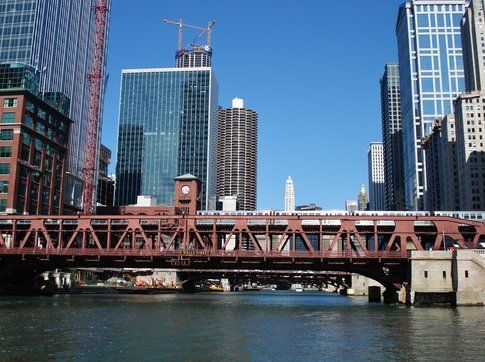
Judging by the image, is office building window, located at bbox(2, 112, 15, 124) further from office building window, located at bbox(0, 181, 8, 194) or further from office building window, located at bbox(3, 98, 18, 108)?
office building window, located at bbox(0, 181, 8, 194)

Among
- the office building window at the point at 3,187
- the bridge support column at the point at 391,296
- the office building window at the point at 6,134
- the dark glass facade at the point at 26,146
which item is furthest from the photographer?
the office building window at the point at 6,134

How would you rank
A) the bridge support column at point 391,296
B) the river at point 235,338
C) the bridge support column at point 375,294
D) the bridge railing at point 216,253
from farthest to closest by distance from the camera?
the bridge support column at point 375,294 → the bridge support column at point 391,296 → the bridge railing at point 216,253 → the river at point 235,338

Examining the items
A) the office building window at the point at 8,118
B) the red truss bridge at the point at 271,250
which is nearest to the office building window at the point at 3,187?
the office building window at the point at 8,118

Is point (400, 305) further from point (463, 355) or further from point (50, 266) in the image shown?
Answer: point (50, 266)

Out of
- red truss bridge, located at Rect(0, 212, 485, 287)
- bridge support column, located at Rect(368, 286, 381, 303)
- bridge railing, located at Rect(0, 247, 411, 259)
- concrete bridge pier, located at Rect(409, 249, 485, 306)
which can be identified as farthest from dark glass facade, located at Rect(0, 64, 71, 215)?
concrete bridge pier, located at Rect(409, 249, 485, 306)

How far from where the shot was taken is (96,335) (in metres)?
44.8


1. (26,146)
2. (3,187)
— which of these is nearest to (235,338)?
(3,187)

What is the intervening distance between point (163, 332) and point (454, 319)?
32.1 m

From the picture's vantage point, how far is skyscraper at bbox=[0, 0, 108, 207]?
6407 inches

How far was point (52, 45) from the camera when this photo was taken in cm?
17575

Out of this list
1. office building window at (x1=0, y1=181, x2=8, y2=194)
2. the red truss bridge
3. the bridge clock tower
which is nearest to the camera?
the red truss bridge

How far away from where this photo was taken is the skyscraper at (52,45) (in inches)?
6407

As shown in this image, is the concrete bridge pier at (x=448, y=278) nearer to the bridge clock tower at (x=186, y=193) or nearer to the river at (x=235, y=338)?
the river at (x=235, y=338)

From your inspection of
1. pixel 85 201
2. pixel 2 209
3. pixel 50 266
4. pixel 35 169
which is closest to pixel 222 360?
pixel 50 266
